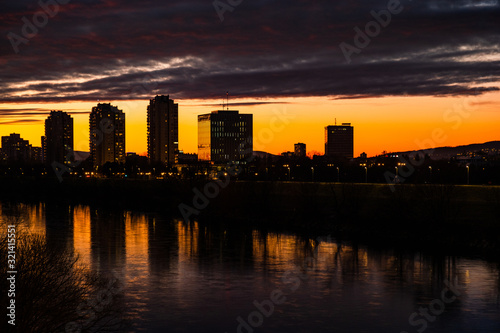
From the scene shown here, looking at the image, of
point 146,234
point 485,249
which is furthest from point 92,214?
point 485,249

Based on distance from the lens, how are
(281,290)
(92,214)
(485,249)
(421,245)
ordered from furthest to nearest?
1. (92,214)
2. (421,245)
3. (485,249)
4. (281,290)

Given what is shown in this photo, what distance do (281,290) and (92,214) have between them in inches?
1857

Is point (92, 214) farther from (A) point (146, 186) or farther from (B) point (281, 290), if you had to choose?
(B) point (281, 290)

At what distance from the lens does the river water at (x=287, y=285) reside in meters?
21.3

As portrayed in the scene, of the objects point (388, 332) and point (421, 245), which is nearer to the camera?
point (388, 332)

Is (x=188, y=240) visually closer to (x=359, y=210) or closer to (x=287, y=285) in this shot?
(x=359, y=210)

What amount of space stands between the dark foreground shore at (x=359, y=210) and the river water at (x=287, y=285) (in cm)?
428

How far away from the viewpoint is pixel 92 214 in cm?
6962

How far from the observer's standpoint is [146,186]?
9475cm

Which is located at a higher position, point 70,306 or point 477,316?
point 70,306

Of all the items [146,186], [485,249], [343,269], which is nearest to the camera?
[343,269]

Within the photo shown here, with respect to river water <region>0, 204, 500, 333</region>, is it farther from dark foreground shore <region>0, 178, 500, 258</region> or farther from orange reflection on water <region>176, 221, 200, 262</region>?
dark foreground shore <region>0, 178, 500, 258</region>

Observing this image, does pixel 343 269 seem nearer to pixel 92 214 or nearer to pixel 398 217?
pixel 398 217

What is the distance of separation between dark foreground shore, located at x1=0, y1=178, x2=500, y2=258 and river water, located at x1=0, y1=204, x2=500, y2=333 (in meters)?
4.28
